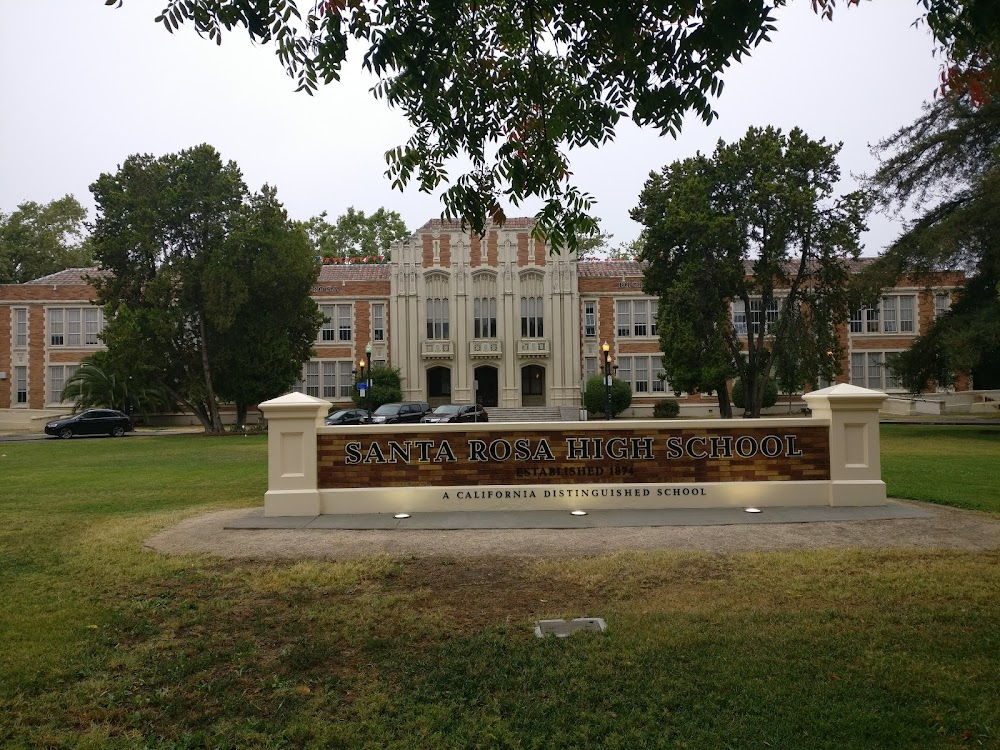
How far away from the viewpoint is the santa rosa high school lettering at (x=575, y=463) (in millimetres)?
10000

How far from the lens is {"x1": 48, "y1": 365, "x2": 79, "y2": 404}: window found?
45.6 m

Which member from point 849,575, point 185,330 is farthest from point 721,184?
point 849,575

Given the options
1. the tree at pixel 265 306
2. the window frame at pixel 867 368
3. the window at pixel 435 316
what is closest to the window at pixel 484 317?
the window at pixel 435 316

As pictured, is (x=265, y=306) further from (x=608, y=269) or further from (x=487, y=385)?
(x=608, y=269)

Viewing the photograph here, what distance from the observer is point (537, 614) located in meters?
5.45

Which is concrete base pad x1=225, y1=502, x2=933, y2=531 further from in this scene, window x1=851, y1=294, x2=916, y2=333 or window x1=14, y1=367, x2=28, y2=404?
window x1=14, y1=367, x2=28, y2=404

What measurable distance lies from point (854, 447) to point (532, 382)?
36.4 meters

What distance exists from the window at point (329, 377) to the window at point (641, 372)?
1756 centimetres

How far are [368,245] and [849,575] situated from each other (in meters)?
59.2

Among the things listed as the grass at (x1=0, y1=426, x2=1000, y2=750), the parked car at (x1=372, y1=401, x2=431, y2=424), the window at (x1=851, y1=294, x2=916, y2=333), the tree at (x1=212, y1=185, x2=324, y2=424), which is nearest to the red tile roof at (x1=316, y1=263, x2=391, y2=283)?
the tree at (x1=212, y1=185, x2=324, y2=424)

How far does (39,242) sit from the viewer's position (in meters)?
61.1

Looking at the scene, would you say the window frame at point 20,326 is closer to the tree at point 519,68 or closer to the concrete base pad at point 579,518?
the concrete base pad at point 579,518

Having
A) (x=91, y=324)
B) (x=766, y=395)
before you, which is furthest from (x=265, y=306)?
(x=766, y=395)

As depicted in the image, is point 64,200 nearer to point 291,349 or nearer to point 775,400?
point 291,349
